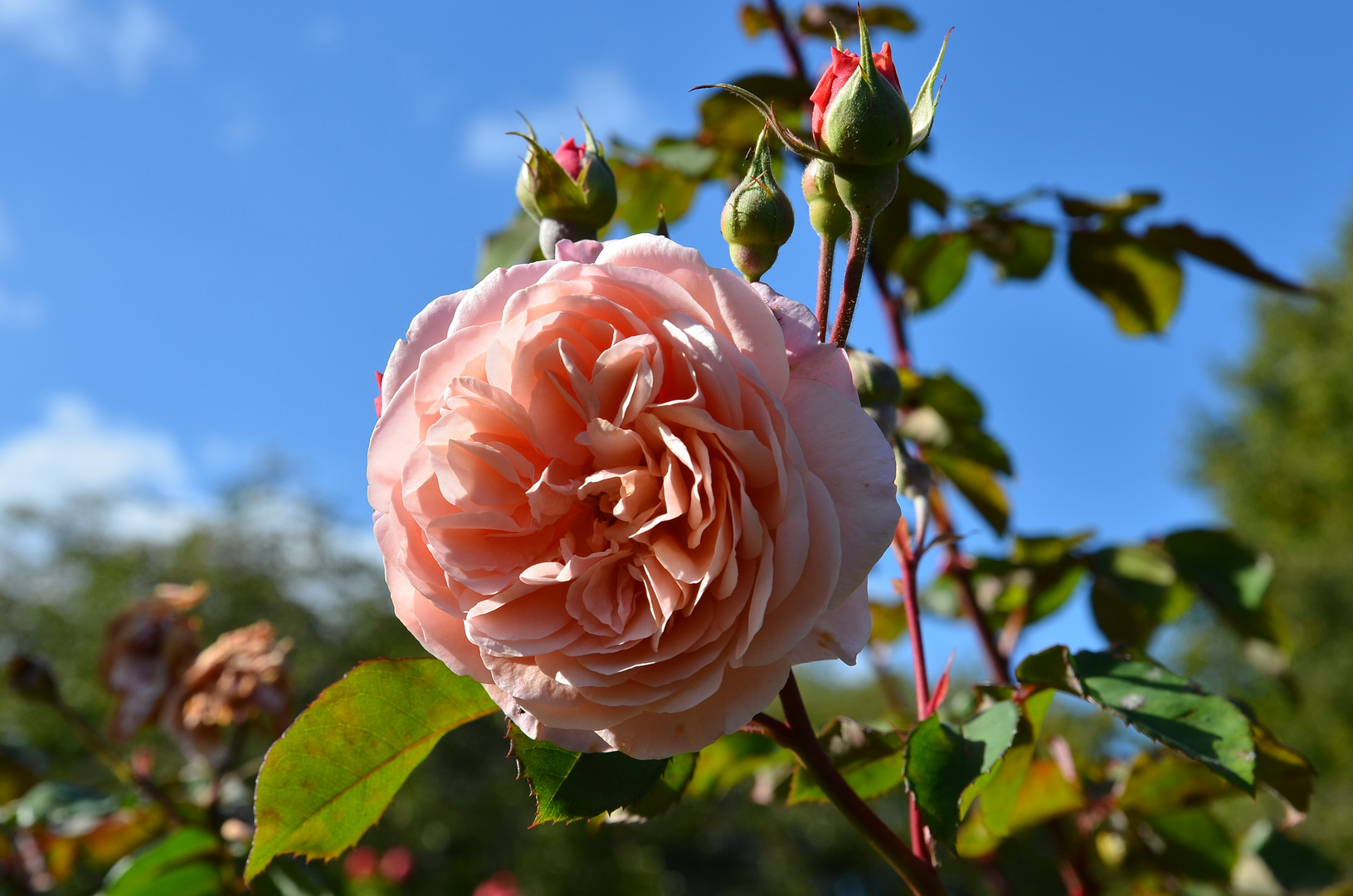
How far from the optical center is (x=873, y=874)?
8477 mm

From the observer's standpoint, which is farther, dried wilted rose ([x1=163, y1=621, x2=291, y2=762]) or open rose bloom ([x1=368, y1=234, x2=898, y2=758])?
dried wilted rose ([x1=163, y1=621, x2=291, y2=762])

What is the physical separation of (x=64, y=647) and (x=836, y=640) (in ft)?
32.3

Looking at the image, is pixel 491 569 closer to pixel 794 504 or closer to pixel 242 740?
pixel 794 504

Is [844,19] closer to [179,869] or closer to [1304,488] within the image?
[179,869]

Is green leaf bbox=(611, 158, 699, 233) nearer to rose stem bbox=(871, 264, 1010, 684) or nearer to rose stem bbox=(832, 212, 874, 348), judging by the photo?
rose stem bbox=(871, 264, 1010, 684)

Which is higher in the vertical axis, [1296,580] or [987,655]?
[987,655]

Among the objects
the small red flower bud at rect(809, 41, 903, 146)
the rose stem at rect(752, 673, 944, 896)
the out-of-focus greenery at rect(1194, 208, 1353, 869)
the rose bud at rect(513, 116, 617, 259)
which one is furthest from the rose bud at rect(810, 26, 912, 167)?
the out-of-focus greenery at rect(1194, 208, 1353, 869)

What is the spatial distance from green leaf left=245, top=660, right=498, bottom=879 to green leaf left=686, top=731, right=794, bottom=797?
395 mm

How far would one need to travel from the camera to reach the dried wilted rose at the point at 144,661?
45.1 inches

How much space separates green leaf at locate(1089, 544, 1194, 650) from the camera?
3.09 ft

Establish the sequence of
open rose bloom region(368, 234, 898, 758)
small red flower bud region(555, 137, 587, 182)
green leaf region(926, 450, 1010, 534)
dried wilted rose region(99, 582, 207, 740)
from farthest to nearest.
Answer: dried wilted rose region(99, 582, 207, 740), green leaf region(926, 450, 1010, 534), small red flower bud region(555, 137, 587, 182), open rose bloom region(368, 234, 898, 758)

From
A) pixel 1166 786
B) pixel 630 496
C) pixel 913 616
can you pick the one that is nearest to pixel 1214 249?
pixel 1166 786

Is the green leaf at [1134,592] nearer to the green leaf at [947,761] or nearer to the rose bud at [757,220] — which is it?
the green leaf at [947,761]

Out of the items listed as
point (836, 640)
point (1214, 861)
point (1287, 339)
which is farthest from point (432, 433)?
point (1287, 339)
